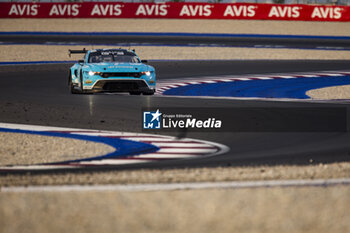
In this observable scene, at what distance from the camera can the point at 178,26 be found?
149 ft

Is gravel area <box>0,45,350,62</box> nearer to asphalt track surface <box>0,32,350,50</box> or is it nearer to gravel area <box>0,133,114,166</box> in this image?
asphalt track surface <box>0,32,350,50</box>

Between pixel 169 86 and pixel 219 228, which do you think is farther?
pixel 169 86

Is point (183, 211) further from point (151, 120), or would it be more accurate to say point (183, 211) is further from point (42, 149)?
point (151, 120)

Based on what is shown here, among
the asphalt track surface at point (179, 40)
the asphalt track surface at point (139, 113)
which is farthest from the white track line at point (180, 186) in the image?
the asphalt track surface at point (179, 40)

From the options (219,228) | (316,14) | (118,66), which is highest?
(316,14)

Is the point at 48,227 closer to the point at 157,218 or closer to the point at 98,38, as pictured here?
the point at 157,218

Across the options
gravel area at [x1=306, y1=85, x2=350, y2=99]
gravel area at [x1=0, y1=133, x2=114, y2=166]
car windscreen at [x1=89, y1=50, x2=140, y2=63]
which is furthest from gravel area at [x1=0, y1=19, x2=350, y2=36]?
gravel area at [x1=0, y1=133, x2=114, y2=166]

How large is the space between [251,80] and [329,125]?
9.33 metres

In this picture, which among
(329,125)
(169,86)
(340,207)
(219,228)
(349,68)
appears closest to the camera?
(219,228)

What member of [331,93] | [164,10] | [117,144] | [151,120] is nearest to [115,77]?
[151,120]

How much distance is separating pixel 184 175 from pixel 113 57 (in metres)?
9.07

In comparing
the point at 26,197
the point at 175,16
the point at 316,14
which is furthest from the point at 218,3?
the point at 26,197

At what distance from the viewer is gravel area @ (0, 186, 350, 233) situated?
558 cm

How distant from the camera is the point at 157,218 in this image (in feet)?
19.1
